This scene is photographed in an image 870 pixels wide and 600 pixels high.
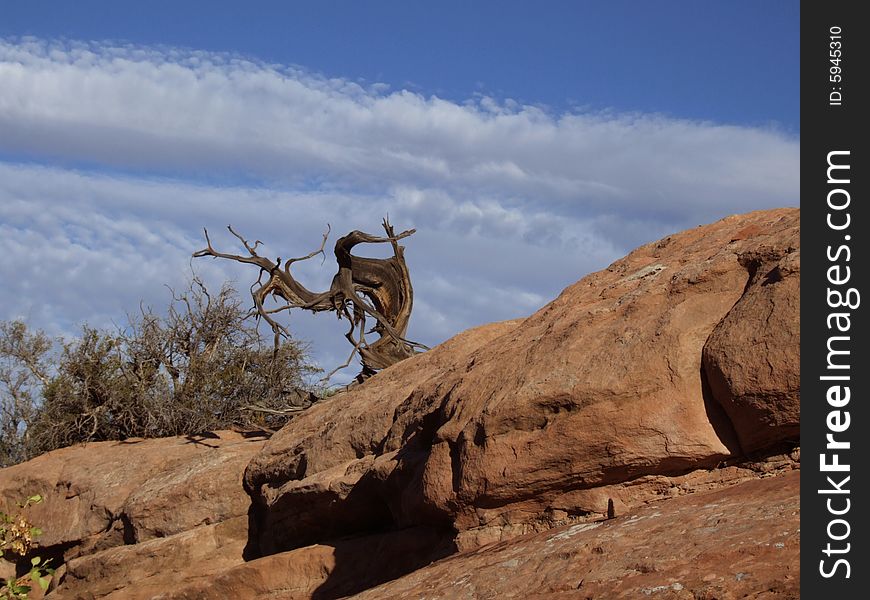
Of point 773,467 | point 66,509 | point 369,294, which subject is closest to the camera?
point 773,467

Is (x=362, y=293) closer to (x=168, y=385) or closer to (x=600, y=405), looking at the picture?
(x=168, y=385)

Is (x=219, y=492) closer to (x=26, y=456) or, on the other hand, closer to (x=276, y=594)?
(x=276, y=594)

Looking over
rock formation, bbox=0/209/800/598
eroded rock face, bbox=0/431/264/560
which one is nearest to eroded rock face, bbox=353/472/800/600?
rock formation, bbox=0/209/800/598

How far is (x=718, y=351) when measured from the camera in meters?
6.30

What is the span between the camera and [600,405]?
6492 mm

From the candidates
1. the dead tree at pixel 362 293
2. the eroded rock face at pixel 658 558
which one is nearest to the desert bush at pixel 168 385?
the dead tree at pixel 362 293

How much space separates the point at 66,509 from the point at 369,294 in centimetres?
580

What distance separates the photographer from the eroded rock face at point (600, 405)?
6.31 m

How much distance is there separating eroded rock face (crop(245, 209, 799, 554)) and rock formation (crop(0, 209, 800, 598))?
0.05 ft

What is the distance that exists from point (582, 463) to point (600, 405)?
1.26 feet

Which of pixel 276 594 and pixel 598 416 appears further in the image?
pixel 276 594

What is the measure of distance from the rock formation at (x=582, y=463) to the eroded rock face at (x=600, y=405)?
1 cm
